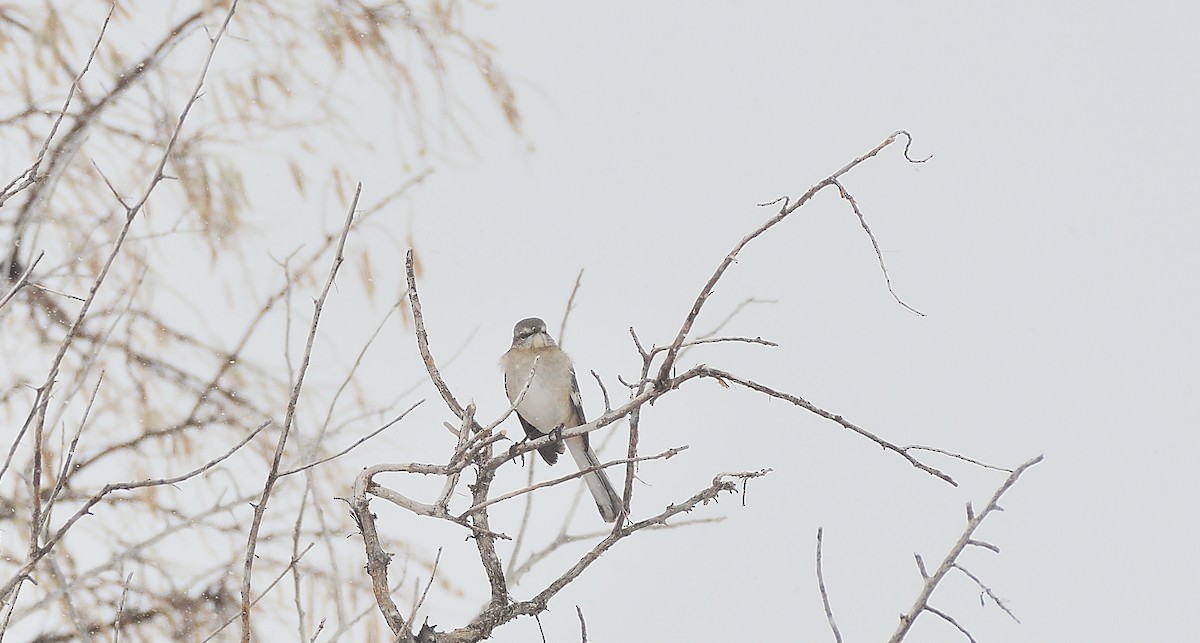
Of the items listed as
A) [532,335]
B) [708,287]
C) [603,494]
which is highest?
[532,335]

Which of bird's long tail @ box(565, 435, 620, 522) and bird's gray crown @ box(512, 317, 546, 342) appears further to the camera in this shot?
bird's gray crown @ box(512, 317, 546, 342)

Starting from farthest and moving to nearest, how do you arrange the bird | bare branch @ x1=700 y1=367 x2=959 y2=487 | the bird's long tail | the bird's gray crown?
the bird's gray crown, the bird, the bird's long tail, bare branch @ x1=700 y1=367 x2=959 y2=487

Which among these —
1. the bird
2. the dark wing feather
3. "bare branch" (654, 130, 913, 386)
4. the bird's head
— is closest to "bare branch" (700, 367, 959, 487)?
"bare branch" (654, 130, 913, 386)

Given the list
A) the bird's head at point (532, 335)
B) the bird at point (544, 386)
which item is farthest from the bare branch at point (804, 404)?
the bird's head at point (532, 335)

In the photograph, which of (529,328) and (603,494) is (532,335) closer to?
(529,328)

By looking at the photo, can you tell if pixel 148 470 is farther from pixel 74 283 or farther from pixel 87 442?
pixel 74 283

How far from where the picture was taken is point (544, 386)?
2.54 m

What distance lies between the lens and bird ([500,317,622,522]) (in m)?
2.52

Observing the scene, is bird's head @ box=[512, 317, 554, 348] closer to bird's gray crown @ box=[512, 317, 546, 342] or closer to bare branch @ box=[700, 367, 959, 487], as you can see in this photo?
bird's gray crown @ box=[512, 317, 546, 342]

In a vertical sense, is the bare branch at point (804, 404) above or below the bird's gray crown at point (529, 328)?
below

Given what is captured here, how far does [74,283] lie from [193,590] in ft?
2.54

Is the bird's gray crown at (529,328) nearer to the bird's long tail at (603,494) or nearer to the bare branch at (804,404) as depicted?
the bird's long tail at (603,494)

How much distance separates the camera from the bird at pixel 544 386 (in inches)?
99.3

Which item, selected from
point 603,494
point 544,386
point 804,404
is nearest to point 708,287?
point 804,404
